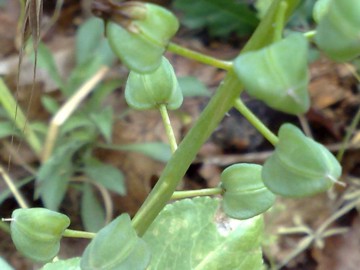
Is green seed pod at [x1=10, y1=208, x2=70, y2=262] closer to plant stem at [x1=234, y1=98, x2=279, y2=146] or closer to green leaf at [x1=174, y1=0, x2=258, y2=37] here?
plant stem at [x1=234, y1=98, x2=279, y2=146]

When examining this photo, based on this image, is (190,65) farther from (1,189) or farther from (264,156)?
(1,189)

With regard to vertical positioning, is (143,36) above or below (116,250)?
above

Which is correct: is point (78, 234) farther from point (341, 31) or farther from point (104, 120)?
point (104, 120)

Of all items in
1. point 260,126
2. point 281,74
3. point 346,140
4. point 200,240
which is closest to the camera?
point 281,74

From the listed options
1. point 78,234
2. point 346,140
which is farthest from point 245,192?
point 346,140

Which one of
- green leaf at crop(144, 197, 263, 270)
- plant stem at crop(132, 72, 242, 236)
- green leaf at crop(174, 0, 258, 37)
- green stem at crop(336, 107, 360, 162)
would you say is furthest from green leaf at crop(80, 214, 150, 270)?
green leaf at crop(174, 0, 258, 37)

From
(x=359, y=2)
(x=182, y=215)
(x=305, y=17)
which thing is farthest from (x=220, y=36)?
(x=359, y=2)
